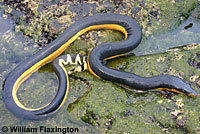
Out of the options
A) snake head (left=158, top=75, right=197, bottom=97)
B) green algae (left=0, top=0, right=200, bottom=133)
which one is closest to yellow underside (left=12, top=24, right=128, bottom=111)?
green algae (left=0, top=0, right=200, bottom=133)

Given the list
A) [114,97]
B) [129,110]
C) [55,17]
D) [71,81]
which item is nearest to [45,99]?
[71,81]

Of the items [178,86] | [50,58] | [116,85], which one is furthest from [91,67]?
[178,86]

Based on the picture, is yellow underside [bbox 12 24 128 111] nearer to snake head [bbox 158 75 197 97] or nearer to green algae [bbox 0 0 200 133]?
green algae [bbox 0 0 200 133]

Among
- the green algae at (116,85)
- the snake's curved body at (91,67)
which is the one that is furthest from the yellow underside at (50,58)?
the green algae at (116,85)

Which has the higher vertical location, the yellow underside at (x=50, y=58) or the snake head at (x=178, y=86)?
the yellow underside at (x=50, y=58)

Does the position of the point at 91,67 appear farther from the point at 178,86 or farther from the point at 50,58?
the point at 178,86

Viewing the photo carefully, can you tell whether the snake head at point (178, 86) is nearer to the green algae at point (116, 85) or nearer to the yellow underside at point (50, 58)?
the green algae at point (116, 85)

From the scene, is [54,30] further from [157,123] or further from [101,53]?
[157,123]
